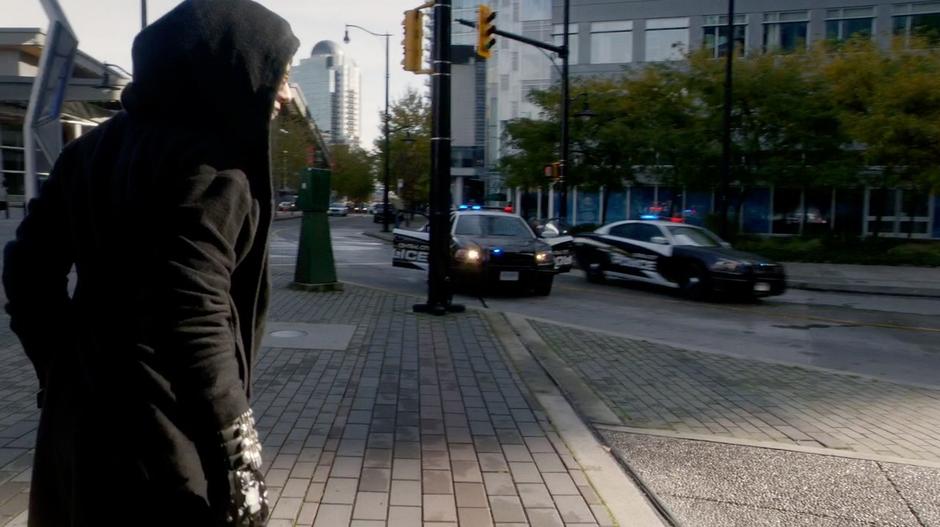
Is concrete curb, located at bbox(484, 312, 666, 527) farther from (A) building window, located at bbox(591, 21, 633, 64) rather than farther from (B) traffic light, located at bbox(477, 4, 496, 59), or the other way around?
(A) building window, located at bbox(591, 21, 633, 64)

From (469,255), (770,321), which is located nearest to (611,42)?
(469,255)

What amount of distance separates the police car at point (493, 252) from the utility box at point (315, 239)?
68.3 inches

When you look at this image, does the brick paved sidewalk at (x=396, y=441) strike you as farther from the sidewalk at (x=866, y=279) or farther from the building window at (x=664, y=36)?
the building window at (x=664, y=36)

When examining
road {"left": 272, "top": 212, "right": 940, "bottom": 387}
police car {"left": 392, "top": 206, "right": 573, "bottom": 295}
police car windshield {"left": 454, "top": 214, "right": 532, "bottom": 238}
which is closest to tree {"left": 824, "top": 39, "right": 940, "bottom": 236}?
road {"left": 272, "top": 212, "right": 940, "bottom": 387}

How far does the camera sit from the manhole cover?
884 cm

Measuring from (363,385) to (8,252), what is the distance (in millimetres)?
4656

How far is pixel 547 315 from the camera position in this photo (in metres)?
12.8

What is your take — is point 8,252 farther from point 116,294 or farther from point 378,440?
point 378,440

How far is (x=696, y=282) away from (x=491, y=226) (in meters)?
3.95

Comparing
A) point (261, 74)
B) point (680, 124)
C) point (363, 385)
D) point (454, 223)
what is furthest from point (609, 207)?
point (261, 74)

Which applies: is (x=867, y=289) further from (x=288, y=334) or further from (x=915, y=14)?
(x=915, y=14)

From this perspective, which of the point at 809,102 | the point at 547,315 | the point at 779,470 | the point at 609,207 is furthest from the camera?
the point at 609,207

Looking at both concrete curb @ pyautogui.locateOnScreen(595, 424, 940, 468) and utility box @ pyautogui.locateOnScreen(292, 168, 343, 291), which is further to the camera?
utility box @ pyautogui.locateOnScreen(292, 168, 343, 291)

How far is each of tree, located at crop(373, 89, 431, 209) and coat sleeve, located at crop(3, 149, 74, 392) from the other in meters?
45.7
